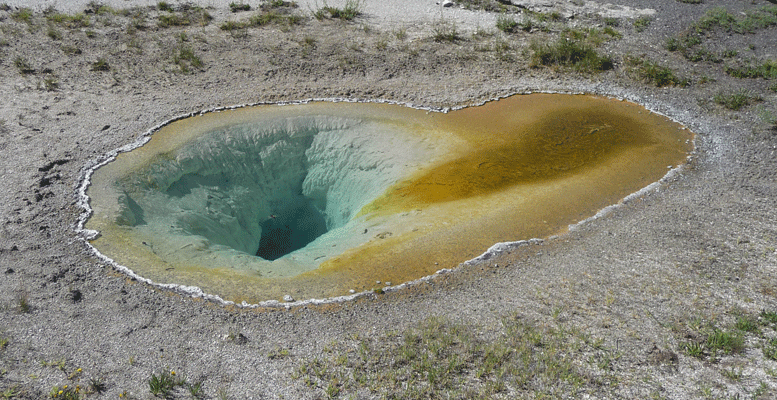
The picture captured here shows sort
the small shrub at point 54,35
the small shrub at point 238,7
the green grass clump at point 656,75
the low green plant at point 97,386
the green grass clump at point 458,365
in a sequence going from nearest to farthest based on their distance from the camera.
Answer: the low green plant at point 97,386
the green grass clump at point 458,365
the green grass clump at point 656,75
the small shrub at point 54,35
the small shrub at point 238,7

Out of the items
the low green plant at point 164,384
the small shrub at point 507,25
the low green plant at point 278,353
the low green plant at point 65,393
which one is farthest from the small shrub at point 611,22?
the low green plant at point 65,393

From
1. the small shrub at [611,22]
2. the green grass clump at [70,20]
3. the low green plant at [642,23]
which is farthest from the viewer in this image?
the small shrub at [611,22]

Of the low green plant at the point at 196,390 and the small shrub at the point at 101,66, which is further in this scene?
the small shrub at the point at 101,66

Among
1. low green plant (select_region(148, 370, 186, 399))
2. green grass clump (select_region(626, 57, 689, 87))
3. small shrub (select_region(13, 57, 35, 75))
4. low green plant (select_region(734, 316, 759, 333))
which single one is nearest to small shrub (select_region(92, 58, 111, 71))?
small shrub (select_region(13, 57, 35, 75))

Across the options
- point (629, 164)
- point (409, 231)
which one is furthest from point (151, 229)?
point (629, 164)

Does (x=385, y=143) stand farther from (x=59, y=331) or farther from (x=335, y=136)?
(x=59, y=331)

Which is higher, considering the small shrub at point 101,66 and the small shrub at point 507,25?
the small shrub at point 507,25

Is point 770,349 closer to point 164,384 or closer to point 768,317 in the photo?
point 768,317

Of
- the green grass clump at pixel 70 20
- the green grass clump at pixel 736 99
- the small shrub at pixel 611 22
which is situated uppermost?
the small shrub at pixel 611 22

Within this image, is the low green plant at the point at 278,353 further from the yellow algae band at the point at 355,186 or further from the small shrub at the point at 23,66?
the small shrub at the point at 23,66
